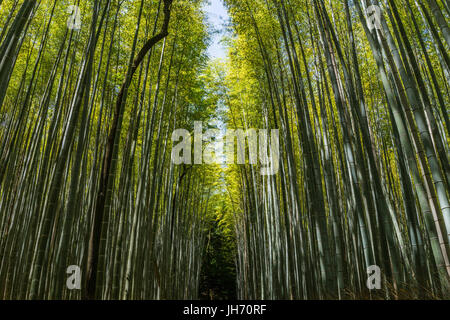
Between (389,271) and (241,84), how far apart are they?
5.09 metres

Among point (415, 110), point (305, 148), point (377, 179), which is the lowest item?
point (377, 179)

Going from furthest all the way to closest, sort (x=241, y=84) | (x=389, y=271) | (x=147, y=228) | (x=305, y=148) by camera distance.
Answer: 1. (x=241, y=84)
2. (x=147, y=228)
3. (x=305, y=148)
4. (x=389, y=271)

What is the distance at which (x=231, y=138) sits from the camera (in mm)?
7887

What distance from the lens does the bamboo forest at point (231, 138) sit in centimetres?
192

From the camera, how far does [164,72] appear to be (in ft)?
16.8

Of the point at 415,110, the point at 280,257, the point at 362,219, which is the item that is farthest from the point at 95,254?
the point at 280,257

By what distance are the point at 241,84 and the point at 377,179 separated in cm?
467

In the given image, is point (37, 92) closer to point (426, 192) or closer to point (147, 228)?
point (147, 228)

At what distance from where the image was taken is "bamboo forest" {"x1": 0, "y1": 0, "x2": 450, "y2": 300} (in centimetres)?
192

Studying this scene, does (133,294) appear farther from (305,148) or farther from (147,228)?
(305,148)

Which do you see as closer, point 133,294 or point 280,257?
point 133,294
